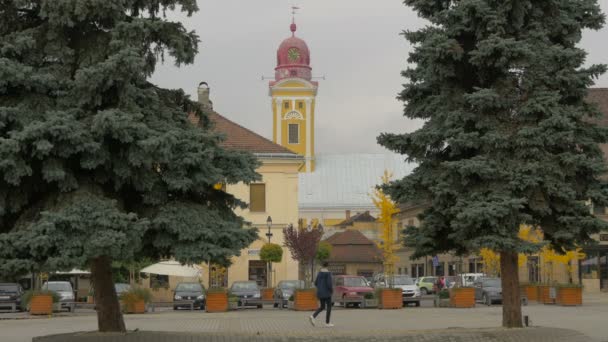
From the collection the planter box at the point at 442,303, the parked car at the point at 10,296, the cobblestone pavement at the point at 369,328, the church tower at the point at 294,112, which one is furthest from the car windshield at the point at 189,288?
the church tower at the point at 294,112

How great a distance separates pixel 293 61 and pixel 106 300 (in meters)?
107

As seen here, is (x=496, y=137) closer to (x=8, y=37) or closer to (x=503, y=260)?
(x=503, y=260)

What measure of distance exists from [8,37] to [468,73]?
32.2 ft

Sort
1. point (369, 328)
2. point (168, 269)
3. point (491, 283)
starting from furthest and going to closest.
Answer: point (168, 269), point (491, 283), point (369, 328)

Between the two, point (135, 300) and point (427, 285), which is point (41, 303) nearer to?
point (135, 300)

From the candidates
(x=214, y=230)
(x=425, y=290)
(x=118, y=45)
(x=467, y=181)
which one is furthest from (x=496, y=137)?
(x=425, y=290)

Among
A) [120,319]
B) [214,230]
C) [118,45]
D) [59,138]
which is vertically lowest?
[120,319]

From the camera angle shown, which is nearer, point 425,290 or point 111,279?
point 111,279

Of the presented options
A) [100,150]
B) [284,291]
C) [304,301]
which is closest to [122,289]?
[284,291]

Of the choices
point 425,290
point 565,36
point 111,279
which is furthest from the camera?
point 425,290

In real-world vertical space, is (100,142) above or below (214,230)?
above

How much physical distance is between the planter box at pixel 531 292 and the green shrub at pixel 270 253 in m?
14.1

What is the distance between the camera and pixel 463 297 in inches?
1522

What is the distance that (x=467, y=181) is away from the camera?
19.4m
